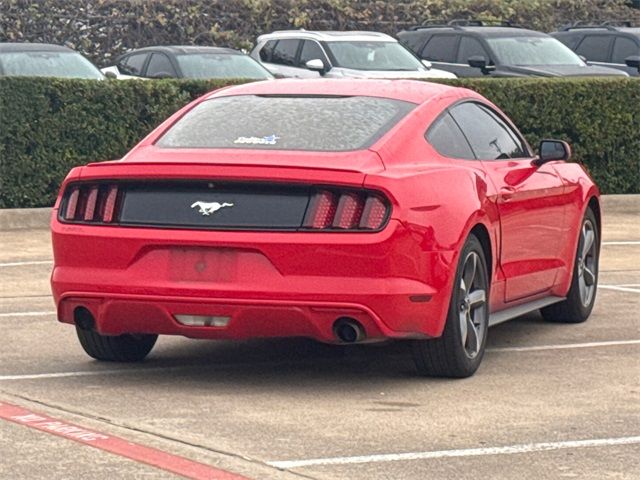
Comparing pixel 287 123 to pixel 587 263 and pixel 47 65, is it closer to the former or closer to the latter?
pixel 587 263

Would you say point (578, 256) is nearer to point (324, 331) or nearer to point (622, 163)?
point (324, 331)

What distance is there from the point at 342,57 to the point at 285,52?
1.54 m

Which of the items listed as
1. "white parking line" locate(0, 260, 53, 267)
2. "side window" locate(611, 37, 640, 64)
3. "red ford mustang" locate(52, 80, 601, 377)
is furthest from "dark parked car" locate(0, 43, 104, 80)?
"red ford mustang" locate(52, 80, 601, 377)

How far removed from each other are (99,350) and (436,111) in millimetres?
2144

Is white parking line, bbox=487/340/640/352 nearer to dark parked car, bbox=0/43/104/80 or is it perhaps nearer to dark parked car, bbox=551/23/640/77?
dark parked car, bbox=0/43/104/80

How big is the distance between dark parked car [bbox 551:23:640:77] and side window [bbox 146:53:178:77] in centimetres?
820

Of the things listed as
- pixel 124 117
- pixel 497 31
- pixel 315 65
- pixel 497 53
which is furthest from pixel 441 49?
pixel 124 117

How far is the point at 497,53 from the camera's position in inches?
1101

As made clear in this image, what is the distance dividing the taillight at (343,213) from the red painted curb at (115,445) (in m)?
1.48

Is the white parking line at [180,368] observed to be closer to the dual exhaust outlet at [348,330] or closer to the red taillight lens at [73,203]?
the red taillight lens at [73,203]

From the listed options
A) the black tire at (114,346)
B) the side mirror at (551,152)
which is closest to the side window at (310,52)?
the side mirror at (551,152)

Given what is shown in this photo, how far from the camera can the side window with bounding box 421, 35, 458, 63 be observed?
29172mm

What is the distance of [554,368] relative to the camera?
9266 mm

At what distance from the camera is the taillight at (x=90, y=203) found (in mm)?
8633
